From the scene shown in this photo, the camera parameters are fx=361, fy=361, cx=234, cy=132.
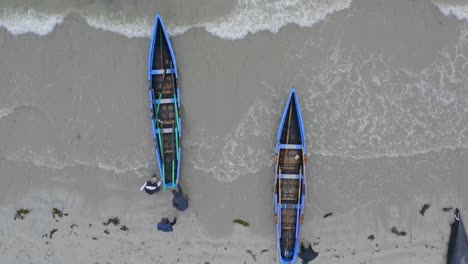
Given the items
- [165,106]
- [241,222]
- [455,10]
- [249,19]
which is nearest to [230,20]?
[249,19]

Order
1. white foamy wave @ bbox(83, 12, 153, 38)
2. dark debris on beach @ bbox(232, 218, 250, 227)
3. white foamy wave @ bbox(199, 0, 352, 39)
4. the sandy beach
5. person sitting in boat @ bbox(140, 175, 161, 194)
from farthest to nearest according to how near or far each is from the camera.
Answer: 1. white foamy wave @ bbox(83, 12, 153, 38)
2. dark debris on beach @ bbox(232, 218, 250, 227)
3. white foamy wave @ bbox(199, 0, 352, 39)
4. the sandy beach
5. person sitting in boat @ bbox(140, 175, 161, 194)

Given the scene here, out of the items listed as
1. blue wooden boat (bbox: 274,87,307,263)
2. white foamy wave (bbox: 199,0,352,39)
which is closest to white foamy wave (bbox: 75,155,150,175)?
blue wooden boat (bbox: 274,87,307,263)

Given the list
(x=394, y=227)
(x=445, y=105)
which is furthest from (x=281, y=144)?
(x=445, y=105)

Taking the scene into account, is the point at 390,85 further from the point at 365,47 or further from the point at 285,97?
the point at 285,97

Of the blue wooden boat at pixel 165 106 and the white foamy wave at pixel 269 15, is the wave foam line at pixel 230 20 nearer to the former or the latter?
the white foamy wave at pixel 269 15

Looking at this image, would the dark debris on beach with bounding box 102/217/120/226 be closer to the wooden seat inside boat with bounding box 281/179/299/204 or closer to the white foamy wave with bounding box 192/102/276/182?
the white foamy wave with bounding box 192/102/276/182
